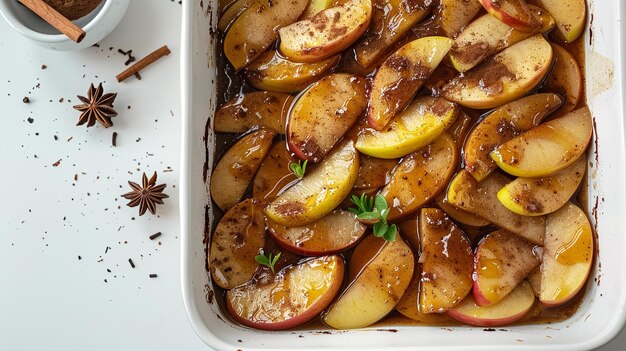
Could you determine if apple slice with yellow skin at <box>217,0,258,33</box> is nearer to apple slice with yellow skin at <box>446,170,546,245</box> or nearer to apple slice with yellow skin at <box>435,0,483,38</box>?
apple slice with yellow skin at <box>435,0,483,38</box>

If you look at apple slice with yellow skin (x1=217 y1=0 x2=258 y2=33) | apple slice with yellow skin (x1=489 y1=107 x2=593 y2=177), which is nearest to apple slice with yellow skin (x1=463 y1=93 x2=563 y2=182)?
apple slice with yellow skin (x1=489 y1=107 x2=593 y2=177)

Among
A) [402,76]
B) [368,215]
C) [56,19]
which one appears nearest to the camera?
[368,215]

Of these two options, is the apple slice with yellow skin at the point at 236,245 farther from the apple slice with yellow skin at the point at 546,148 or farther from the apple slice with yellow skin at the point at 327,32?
the apple slice with yellow skin at the point at 546,148

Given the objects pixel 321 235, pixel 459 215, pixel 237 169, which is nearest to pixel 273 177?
pixel 237 169

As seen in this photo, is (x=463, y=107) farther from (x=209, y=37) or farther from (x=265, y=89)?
(x=209, y=37)

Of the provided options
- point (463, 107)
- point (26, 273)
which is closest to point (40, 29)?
point (26, 273)

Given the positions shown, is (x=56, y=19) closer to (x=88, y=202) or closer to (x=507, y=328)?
(x=88, y=202)
